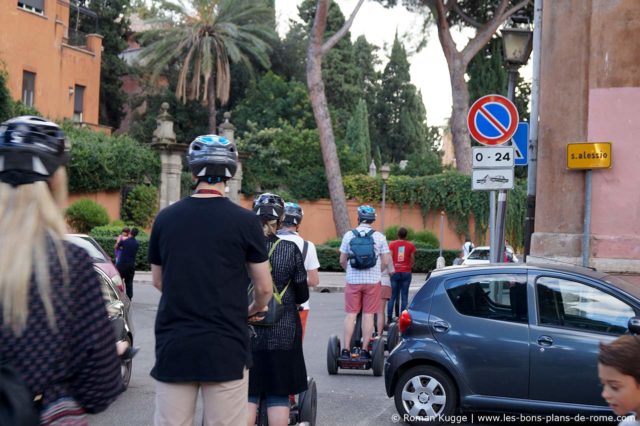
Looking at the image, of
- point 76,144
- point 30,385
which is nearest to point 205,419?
point 30,385

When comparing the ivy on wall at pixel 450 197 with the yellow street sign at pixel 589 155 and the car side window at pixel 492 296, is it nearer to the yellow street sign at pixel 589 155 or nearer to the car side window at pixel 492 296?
the yellow street sign at pixel 589 155

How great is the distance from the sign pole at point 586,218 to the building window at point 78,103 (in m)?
31.8

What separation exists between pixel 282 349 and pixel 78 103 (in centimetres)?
3733

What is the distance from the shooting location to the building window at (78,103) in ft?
134

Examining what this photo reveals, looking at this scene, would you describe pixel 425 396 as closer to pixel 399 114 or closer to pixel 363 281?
pixel 363 281

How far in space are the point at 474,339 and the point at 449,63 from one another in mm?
27140

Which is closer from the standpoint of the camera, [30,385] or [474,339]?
[30,385]

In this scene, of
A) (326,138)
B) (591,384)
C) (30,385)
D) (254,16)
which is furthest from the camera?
(254,16)

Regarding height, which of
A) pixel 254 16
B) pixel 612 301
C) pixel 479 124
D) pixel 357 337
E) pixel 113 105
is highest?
pixel 254 16

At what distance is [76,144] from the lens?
32.5 m

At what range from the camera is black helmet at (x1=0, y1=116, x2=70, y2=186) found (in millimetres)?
2754

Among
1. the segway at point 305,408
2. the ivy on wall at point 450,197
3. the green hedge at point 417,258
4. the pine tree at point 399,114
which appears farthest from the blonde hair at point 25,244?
the pine tree at point 399,114

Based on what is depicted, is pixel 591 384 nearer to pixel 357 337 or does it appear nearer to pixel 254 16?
pixel 357 337

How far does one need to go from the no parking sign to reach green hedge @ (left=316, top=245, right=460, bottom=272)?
69.5ft
